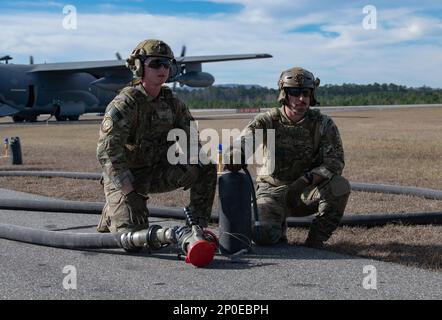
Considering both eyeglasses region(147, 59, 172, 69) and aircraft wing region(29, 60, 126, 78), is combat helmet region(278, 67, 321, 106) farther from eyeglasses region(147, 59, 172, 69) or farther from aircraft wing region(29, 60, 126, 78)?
aircraft wing region(29, 60, 126, 78)

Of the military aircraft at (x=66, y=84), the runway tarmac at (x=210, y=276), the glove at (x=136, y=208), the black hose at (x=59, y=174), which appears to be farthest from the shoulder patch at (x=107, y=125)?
the military aircraft at (x=66, y=84)

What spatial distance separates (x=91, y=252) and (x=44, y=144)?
15360 millimetres

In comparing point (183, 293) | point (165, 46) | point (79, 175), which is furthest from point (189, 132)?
point (79, 175)

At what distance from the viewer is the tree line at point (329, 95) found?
79.1 m

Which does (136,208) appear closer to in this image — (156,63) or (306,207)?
(156,63)

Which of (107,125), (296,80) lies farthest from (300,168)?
(107,125)

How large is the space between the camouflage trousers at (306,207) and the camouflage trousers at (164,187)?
19.5 inches

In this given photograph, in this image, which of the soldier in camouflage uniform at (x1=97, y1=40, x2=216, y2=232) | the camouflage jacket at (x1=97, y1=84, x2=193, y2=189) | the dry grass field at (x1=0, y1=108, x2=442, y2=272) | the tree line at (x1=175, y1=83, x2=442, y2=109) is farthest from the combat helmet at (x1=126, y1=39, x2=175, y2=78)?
the tree line at (x1=175, y1=83, x2=442, y2=109)

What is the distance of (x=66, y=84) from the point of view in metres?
37.5

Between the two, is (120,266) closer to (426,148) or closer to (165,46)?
(165,46)

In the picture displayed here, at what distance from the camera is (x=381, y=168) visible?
12.1 metres

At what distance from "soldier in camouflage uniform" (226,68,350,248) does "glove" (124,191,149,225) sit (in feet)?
3.40

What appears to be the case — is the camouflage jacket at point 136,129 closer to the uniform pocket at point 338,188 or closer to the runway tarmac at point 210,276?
the runway tarmac at point 210,276

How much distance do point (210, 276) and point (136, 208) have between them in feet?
3.98
